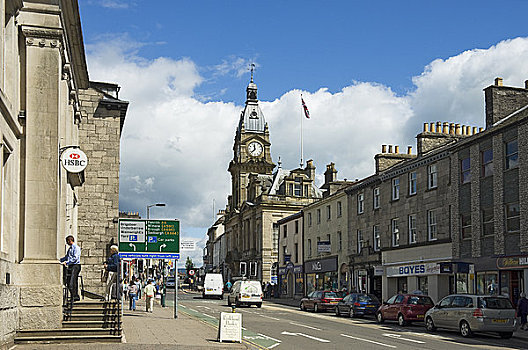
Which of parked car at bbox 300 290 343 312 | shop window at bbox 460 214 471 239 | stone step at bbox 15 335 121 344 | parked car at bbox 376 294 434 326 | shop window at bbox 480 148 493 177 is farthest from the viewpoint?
parked car at bbox 300 290 343 312

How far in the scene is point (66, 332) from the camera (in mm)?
18391

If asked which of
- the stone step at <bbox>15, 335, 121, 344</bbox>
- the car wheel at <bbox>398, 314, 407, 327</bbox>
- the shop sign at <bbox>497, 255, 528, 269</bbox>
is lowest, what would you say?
the car wheel at <bbox>398, 314, 407, 327</bbox>

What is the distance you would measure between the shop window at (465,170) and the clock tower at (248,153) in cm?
7201

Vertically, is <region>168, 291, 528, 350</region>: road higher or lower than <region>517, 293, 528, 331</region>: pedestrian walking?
lower

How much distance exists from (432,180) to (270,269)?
52551mm

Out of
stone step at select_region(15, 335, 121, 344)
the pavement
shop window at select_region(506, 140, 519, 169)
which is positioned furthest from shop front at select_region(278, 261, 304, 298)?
stone step at select_region(15, 335, 121, 344)

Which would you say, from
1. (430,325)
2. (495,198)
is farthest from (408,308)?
(495,198)

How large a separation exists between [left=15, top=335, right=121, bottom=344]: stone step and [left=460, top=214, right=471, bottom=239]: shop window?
74.3 feet

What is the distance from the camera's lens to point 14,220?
18.1 m

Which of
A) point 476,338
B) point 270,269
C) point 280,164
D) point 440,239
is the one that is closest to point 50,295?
point 476,338

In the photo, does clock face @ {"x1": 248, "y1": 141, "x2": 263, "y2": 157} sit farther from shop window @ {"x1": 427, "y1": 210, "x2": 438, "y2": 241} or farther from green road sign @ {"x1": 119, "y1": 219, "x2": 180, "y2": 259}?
green road sign @ {"x1": 119, "y1": 219, "x2": 180, "y2": 259}

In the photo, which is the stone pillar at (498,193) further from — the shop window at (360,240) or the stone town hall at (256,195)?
the stone town hall at (256,195)

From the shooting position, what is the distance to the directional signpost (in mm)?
29469

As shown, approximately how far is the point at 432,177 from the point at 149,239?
18211 millimetres
